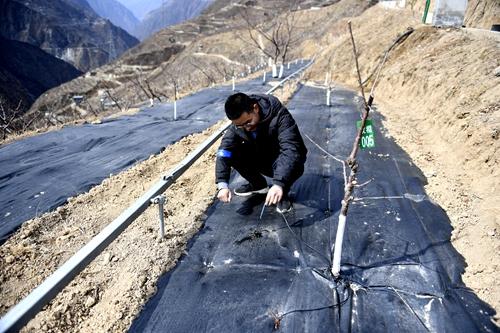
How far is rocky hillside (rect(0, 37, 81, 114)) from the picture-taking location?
63.9 m

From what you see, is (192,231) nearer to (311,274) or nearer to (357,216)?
(311,274)

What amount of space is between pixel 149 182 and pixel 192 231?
272 cm

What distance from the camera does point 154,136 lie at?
7922mm

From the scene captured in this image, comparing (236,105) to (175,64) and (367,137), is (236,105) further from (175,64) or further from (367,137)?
(175,64)

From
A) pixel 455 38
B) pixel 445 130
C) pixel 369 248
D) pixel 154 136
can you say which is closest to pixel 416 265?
pixel 369 248

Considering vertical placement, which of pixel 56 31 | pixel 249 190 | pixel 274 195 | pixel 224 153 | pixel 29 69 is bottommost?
pixel 29 69

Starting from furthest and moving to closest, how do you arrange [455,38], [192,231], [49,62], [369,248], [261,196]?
[49,62]
[455,38]
[261,196]
[192,231]
[369,248]

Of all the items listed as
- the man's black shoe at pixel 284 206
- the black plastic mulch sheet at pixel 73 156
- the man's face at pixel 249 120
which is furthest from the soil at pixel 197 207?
the man's face at pixel 249 120

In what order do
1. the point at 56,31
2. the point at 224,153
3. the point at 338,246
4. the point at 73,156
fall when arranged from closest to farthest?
the point at 338,246, the point at 224,153, the point at 73,156, the point at 56,31

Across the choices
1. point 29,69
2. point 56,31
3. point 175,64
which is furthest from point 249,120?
point 56,31

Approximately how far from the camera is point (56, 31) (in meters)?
110

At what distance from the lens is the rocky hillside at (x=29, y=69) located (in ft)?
210

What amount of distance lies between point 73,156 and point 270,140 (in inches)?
198

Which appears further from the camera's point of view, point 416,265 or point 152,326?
point 416,265
